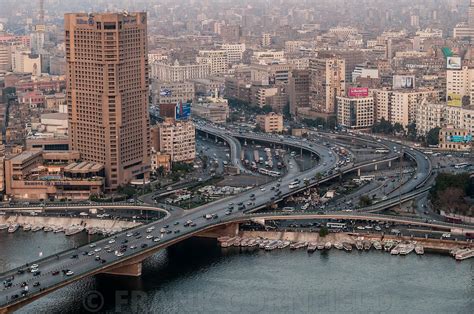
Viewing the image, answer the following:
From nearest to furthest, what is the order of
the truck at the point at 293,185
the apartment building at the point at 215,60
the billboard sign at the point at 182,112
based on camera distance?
the truck at the point at 293,185 < the billboard sign at the point at 182,112 < the apartment building at the point at 215,60

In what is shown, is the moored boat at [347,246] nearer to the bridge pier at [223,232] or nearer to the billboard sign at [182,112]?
the bridge pier at [223,232]

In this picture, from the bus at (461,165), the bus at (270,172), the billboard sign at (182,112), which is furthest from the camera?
the billboard sign at (182,112)

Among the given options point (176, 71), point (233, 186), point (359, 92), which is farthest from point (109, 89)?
point (176, 71)

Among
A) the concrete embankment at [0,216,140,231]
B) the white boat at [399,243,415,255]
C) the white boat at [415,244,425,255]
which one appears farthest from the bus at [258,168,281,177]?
the white boat at [415,244,425,255]

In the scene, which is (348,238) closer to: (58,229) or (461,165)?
(58,229)

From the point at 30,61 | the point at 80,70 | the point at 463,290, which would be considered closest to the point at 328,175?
the point at 80,70

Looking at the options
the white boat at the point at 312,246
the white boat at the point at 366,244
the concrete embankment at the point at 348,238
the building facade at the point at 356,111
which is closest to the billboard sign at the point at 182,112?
the building facade at the point at 356,111

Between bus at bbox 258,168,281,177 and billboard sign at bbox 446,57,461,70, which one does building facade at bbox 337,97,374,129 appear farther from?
bus at bbox 258,168,281,177
